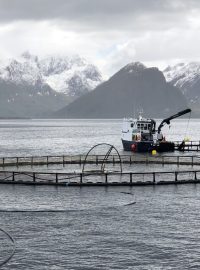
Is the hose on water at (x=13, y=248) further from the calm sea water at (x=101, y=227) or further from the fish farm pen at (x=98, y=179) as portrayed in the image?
the fish farm pen at (x=98, y=179)

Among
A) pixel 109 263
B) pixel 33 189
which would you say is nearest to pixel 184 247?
pixel 109 263

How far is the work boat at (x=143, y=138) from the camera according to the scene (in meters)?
137

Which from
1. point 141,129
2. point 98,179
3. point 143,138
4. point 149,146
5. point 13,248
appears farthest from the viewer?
point 141,129

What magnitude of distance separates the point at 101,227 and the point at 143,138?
93.8 metres

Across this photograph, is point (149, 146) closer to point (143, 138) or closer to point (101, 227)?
point (143, 138)

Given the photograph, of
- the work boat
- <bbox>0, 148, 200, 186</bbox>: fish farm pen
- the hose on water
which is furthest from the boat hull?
the hose on water

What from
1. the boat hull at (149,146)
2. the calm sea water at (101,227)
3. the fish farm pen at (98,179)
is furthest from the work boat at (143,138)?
the calm sea water at (101,227)

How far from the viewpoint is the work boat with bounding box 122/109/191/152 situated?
450 ft

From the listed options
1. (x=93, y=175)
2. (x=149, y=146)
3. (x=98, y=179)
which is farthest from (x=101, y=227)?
(x=149, y=146)

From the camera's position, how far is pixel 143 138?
14038 centimetres

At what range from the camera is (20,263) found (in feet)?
124

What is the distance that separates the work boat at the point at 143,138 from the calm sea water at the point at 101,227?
69.0m

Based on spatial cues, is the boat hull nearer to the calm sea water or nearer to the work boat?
the work boat

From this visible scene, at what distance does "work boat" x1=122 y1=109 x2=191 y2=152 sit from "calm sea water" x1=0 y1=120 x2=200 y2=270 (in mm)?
68996
